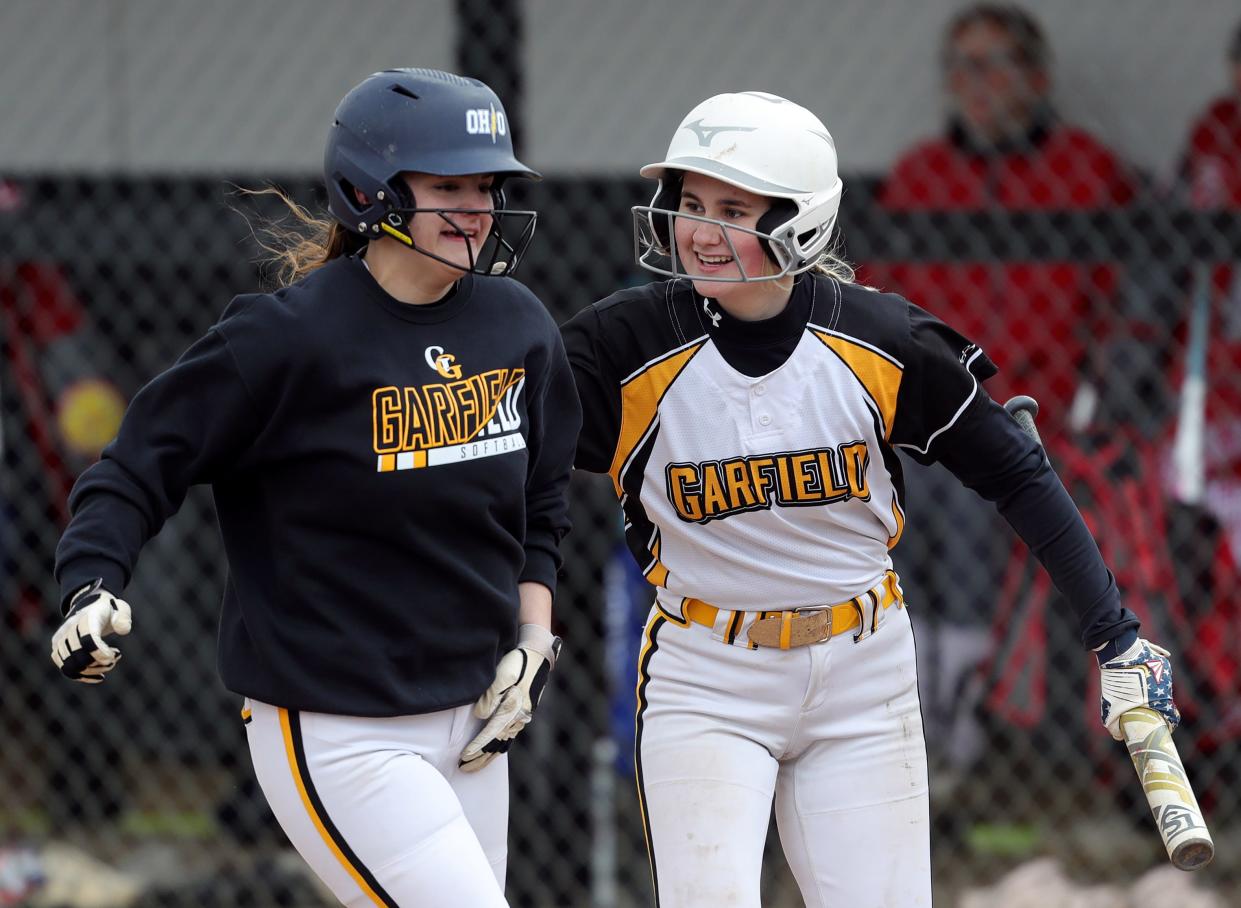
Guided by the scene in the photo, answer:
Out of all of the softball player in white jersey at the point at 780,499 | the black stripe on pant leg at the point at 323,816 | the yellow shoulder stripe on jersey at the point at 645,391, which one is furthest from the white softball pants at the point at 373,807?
the yellow shoulder stripe on jersey at the point at 645,391

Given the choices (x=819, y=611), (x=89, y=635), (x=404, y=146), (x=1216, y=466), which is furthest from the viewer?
(x=1216, y=466)

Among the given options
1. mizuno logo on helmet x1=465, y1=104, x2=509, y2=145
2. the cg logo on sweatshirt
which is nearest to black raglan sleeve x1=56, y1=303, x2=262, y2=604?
the cg logo on sweatshirt

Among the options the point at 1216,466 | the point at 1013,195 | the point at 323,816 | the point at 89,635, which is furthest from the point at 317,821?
the point at 1216,466

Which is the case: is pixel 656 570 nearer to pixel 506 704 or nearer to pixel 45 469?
pixel 506 704

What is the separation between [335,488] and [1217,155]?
10.3 ft

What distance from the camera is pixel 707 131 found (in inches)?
107

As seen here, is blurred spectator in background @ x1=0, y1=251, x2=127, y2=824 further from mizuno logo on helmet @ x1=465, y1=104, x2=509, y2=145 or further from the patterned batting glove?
the patterned batting glove

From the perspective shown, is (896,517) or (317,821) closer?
(317,821)

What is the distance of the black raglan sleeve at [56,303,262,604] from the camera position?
233cm

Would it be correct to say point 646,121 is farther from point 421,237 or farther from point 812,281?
point 421,237

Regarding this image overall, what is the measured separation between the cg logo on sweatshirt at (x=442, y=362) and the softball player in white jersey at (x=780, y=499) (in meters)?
0.35

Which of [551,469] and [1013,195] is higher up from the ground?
[551,469]

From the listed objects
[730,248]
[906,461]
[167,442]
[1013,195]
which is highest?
[730,248]

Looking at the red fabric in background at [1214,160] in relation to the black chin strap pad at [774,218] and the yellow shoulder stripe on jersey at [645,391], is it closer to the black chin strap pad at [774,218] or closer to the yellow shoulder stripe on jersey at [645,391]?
the black chin strap pad at [774,218]
